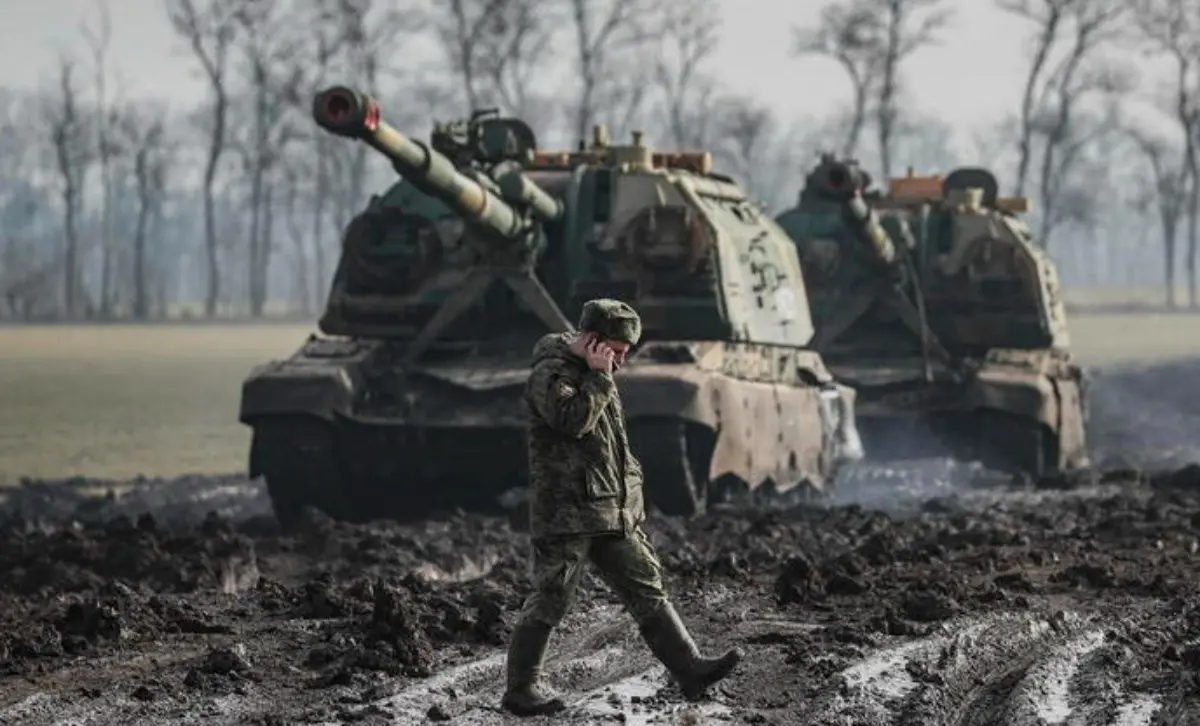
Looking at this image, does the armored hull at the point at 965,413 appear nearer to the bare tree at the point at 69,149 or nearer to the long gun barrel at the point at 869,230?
the long gun barrel at the point at 869,230

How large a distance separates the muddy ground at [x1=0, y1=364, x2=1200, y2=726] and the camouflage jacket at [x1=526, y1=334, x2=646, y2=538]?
681 mm

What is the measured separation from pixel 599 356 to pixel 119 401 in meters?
22.2

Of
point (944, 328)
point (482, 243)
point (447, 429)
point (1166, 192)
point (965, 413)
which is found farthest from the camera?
point (1166, 192)

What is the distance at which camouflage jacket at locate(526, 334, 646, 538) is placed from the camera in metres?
8.64

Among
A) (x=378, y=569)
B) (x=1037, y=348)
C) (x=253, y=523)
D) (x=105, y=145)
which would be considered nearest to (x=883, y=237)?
(x=1037, y=348)

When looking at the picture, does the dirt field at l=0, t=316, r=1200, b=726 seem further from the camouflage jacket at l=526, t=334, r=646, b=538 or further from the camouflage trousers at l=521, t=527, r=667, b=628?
the camouflage jacket at l=526, t=334, r=646, b=538

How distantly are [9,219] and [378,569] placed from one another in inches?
2691

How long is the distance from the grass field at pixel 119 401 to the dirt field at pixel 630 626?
172 inches

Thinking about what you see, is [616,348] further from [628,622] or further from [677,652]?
[628,622]

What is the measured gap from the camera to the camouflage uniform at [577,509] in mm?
8656

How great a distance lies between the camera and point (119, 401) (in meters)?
30.0

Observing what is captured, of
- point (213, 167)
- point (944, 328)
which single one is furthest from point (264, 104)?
point (944, 328)

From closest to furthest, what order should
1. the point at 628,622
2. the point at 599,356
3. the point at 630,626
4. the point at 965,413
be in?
1. the point at 599,356
2. the point at 630,626
3. the point at 628,622
4. the point at 965,413

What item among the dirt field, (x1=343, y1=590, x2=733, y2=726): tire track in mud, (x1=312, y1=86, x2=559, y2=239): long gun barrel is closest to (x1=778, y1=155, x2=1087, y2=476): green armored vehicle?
the dirt field
